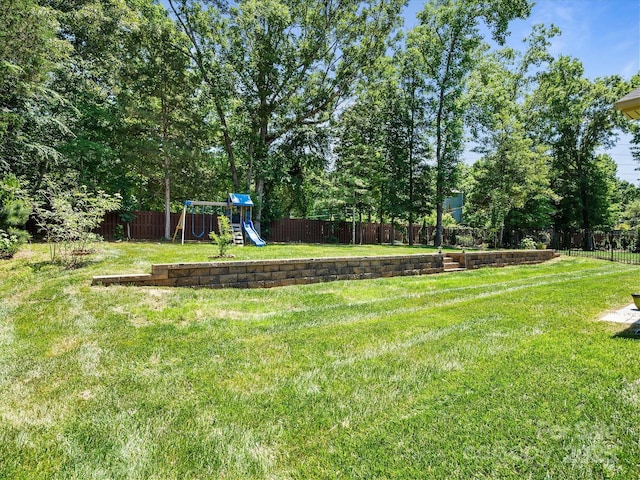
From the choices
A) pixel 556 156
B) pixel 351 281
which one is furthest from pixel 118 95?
pixel 556 156

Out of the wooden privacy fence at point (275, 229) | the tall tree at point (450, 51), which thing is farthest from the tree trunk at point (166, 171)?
the tall tree at point (450, 51)

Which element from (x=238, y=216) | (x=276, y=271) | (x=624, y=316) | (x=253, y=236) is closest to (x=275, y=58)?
(x=238, y=216)

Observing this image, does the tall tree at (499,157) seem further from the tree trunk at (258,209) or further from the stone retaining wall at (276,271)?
the tree trunk at (258,209)

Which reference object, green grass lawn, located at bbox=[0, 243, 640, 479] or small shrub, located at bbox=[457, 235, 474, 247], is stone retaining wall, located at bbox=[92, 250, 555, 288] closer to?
green grass lawn, located at bbox=[0, 243, 640, 479]

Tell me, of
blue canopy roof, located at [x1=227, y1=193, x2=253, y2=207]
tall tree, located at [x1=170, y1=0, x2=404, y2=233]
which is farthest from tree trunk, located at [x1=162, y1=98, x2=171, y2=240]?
blue canopy roof, located at [x1=227, y1=193, x2=253, y2=207]

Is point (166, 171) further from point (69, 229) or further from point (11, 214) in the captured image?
point (69, 229)

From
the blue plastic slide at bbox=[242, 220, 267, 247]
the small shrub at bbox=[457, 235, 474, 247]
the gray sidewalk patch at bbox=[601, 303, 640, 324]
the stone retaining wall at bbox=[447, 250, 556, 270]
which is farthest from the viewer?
the small shrub at bbox=[457, 235, 474, 247]

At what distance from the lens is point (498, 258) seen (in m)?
10.6

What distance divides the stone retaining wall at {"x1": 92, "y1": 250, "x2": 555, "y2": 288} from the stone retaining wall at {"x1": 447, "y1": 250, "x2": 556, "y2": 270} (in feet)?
1.02

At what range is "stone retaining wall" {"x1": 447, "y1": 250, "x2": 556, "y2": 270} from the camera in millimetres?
9742

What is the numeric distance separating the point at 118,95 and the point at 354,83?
437 inches

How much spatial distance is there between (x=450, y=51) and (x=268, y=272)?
1817 centimetres

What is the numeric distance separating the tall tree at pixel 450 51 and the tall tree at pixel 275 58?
2.26 meters

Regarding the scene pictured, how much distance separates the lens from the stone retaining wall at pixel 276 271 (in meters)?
5.43
